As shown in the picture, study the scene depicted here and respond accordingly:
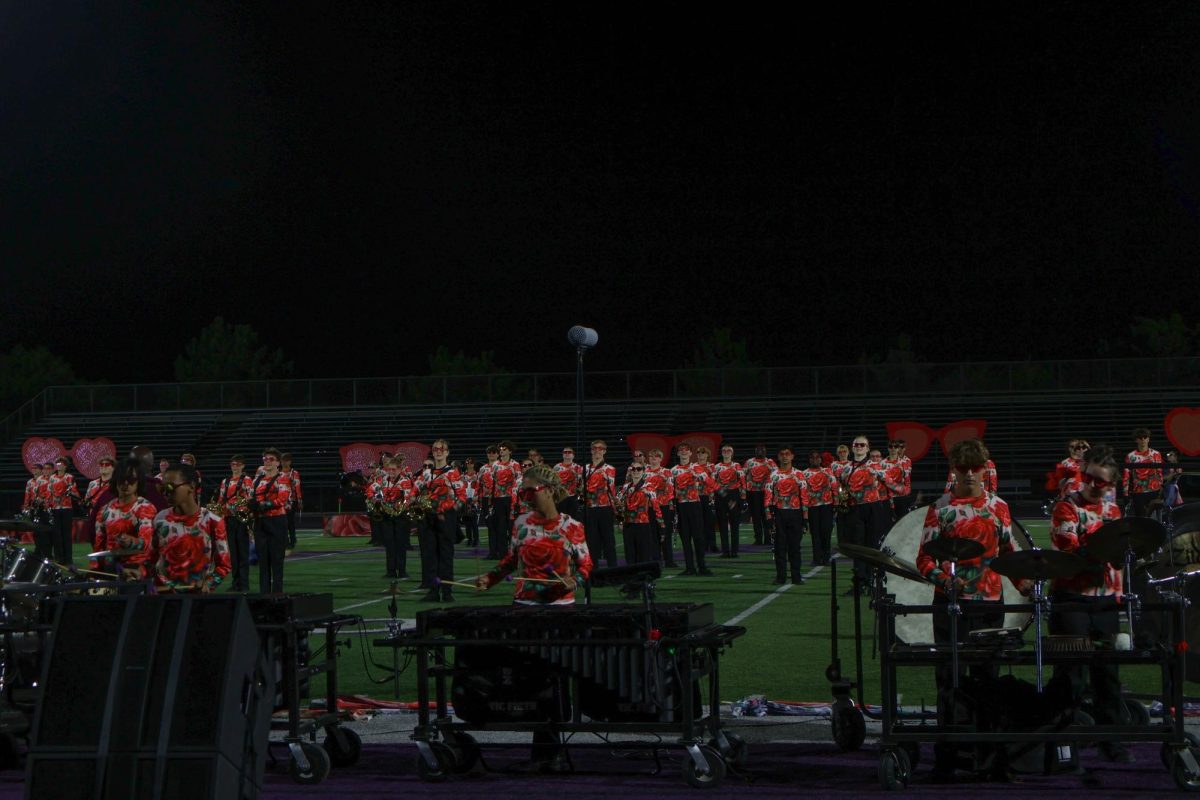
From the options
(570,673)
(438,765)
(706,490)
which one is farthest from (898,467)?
(438,765)

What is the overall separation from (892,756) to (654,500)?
13.7 m

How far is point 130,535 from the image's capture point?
927 cm

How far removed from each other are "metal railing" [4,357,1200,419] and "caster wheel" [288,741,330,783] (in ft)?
119

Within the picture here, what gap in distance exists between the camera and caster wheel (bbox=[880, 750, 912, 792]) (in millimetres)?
6973

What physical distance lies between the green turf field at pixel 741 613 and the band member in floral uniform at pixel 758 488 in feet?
4.08

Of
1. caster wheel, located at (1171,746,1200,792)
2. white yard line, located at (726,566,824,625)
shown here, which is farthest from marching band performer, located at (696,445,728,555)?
caster wheel, located at (1171,746,1200,792)

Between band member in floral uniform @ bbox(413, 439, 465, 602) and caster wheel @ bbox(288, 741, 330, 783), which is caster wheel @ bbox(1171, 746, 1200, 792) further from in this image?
band member in floral uniform @ bbox(413, 439, 465, 602)

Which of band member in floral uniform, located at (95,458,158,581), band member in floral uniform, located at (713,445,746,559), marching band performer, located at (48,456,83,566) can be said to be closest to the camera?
band member in floral uniform, located at (95,458,158,581)

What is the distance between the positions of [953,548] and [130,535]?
5042 millimetres

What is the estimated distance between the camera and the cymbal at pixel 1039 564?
6.81 meters

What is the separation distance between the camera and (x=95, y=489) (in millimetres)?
23781

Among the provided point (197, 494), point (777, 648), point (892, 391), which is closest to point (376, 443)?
point (892, 391)

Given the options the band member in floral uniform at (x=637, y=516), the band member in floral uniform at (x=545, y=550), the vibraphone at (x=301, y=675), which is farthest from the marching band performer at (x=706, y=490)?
the vibraphone at (x=301, y=675)

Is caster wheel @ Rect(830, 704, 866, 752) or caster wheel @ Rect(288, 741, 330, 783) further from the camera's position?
caster wheel @ Rect(830, 704, 866, 752)
